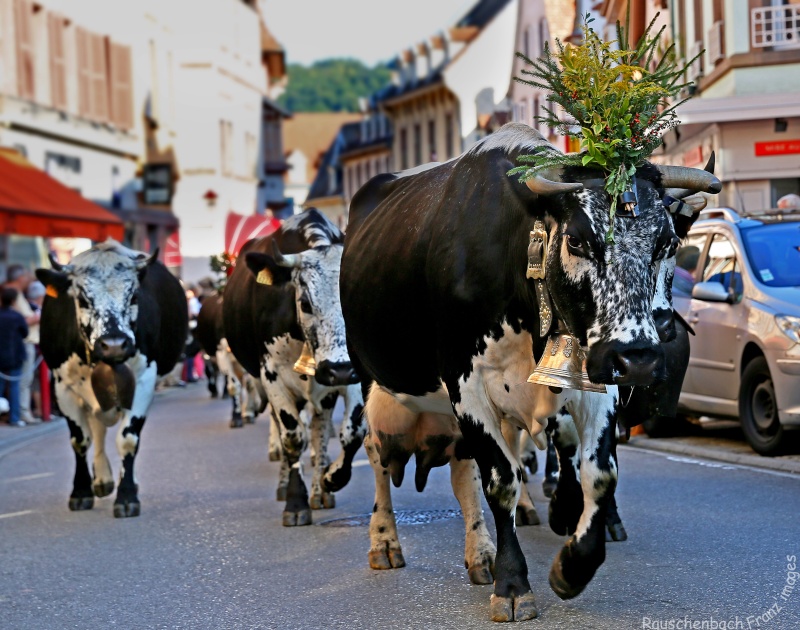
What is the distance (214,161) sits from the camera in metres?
60.1

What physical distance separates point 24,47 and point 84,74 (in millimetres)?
4733

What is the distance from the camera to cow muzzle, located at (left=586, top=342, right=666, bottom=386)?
660 cm

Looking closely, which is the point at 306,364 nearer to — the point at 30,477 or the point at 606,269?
the point at 30,477

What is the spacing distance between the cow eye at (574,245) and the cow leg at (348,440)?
12.8 feet

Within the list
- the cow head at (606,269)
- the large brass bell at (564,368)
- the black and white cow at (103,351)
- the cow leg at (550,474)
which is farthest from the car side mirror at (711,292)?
the large brass bell at (564,368)

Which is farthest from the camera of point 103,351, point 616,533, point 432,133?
point 432,133

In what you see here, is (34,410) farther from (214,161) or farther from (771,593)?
(214,161)

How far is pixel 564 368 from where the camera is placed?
688 centimetres

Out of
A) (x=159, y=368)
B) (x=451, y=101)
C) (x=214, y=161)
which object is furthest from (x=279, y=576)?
(x=451, y=101)

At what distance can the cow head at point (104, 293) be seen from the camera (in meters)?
12.1

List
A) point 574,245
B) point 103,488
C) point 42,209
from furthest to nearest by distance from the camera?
point 42,209, point 103,488, point 574,245

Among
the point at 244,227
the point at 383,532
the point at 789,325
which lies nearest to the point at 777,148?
the point at 244,227

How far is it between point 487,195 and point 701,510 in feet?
11.7

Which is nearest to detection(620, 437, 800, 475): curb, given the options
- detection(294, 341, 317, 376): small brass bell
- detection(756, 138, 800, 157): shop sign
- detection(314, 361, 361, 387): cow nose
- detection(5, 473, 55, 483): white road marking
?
detection(314, 361, 361, 387): cow nose
